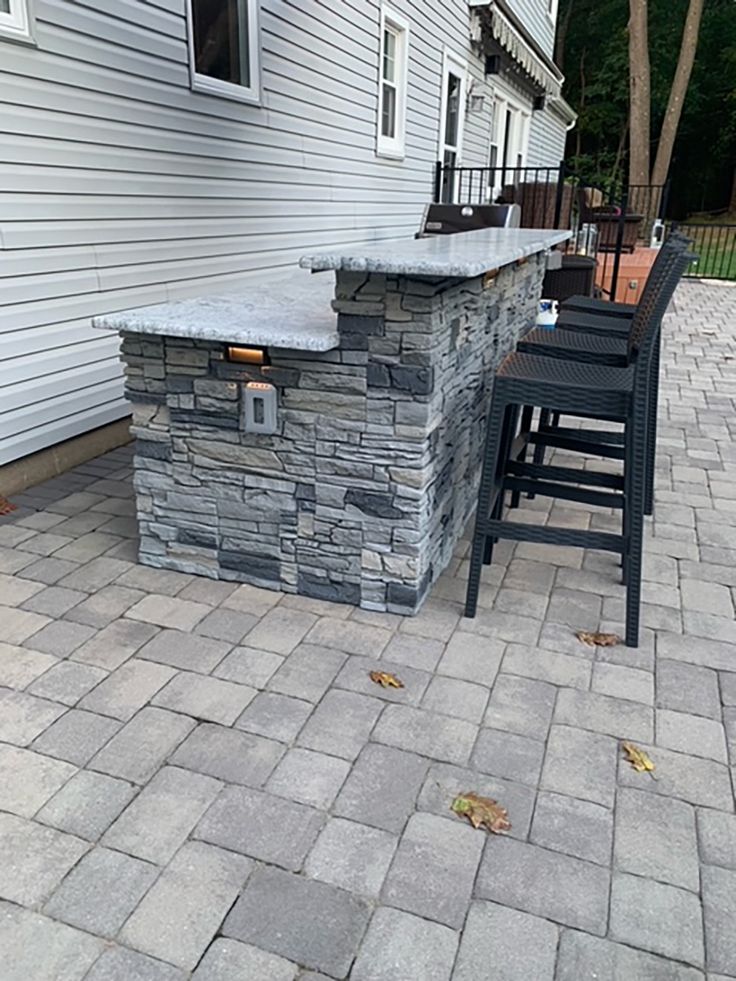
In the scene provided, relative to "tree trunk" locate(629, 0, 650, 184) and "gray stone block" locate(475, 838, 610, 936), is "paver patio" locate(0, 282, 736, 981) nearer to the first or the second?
"gray stone block" locate(475, 838, 610, 936)

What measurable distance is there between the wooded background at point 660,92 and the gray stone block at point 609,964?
975 inches

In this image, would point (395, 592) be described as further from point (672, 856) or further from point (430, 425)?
point (672, 856)

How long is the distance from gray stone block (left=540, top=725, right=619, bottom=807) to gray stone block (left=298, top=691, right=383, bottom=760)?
0.47 m

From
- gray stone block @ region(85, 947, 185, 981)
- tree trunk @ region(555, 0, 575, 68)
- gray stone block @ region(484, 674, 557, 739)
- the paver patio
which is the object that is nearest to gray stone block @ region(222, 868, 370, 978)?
the paver patio

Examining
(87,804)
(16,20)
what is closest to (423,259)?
(87,804)

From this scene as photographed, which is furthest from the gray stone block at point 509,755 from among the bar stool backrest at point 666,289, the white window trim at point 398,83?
the white window trim at point 398,83

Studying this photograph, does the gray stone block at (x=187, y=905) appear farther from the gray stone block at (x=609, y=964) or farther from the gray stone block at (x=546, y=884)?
the gray stone block at (x=609, y=964)

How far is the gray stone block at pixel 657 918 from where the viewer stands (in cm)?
147

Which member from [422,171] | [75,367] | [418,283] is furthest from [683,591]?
[422,171]

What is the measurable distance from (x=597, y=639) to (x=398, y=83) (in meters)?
7.01

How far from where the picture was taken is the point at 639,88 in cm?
1447

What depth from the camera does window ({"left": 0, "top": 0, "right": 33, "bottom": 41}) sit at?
316 centimetres

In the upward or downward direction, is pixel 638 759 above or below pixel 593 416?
below

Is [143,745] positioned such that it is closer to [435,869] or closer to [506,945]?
[435,869]
